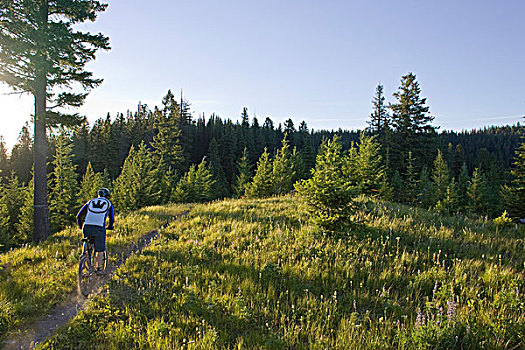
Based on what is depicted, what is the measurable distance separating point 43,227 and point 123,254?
852 cm

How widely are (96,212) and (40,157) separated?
10.4 m

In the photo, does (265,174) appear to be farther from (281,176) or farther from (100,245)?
(100,245)

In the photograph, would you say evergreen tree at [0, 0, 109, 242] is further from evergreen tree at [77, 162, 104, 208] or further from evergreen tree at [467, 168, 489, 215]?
evergreen tree at [467, 168, 489, 215]

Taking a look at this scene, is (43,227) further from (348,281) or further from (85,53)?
(348,281)

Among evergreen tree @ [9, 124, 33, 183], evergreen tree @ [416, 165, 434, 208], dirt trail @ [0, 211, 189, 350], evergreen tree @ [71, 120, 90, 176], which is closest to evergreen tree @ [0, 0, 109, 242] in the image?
dirt trail @ [0, 211, 189, 350]

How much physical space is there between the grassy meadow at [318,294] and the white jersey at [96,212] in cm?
148

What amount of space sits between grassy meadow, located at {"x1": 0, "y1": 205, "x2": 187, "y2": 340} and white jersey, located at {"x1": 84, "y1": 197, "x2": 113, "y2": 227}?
1573 mm

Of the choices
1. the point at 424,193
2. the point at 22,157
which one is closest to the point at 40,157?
the point at 424,193

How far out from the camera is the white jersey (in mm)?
6984

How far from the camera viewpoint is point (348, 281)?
5555 millimetres

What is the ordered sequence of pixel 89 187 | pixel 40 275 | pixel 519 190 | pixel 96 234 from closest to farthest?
pixel 96 234, pixel 40 275, pixel 519 190, pixel 89 187

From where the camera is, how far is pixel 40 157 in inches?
549

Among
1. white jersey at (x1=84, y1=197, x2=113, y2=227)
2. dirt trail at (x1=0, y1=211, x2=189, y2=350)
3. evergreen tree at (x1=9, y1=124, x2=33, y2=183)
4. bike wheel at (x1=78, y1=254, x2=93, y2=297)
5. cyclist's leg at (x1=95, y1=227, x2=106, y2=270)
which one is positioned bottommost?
dirt trail at (x1=0, y1=211, x2=189, y2=350)

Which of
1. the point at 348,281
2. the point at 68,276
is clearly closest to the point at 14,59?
the point at 68,276
